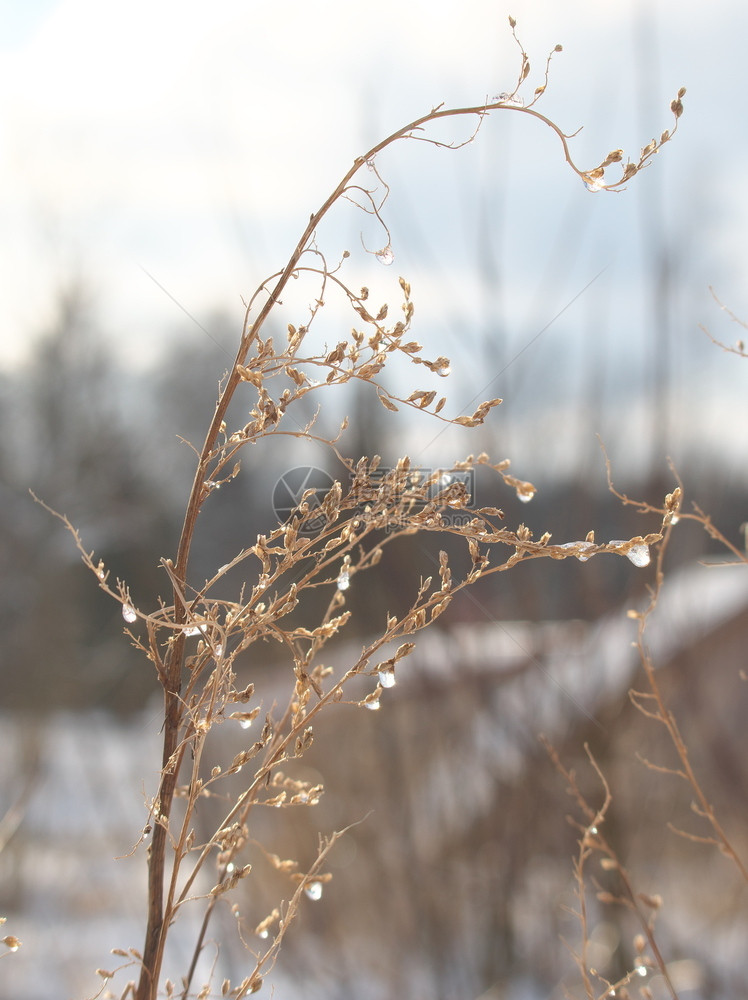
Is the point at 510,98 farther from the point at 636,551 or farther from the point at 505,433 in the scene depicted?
the point at 505,433

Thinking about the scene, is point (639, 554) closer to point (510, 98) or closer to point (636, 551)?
point (636, 551)

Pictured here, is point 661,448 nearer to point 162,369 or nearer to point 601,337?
point 601,337

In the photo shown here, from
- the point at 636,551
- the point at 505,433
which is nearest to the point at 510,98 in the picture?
the point at 636,551

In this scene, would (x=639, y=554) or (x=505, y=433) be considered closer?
(x=639, y=554)

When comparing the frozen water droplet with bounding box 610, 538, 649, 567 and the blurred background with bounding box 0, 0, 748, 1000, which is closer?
the frozen water droplet with bounding box 610, 538, 649, 567

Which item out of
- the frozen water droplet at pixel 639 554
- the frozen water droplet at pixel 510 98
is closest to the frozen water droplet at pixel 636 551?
the frozen water droplet at pixel 639 554

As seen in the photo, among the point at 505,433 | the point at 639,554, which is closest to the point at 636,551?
the point at 639,554

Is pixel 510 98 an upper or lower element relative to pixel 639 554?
upper

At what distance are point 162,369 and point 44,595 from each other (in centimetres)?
161

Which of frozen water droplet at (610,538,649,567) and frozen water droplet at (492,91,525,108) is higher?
frozen water droplet at (492,91,525,108)

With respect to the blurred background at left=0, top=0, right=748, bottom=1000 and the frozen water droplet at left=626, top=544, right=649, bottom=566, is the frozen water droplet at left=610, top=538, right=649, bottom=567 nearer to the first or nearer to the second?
the frozen water droplet at left=626, top=544, right=649, bottom=566

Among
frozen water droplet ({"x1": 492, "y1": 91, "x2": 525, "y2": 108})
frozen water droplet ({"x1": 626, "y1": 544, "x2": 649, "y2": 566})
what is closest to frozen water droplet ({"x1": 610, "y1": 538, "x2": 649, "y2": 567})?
frozen water droplet ({"x1": 626, "y1": 544, "x2": 649, "y2": 566})

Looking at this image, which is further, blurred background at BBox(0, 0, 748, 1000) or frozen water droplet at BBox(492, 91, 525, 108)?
blurred background at BBox(0, 0, 748, 1000)

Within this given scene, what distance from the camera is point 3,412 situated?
3.39 m
